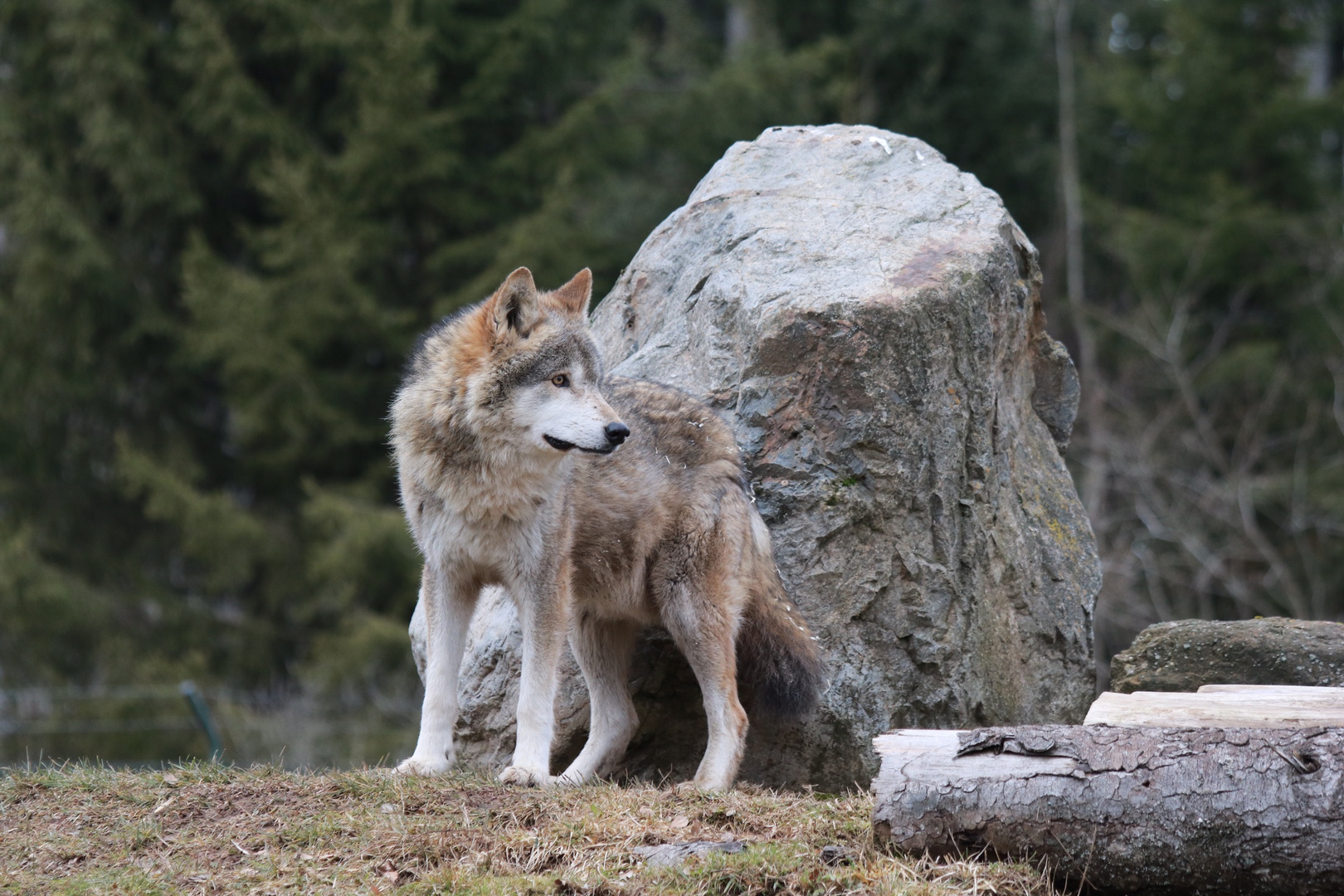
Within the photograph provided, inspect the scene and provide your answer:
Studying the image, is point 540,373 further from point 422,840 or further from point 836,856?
point 836,856

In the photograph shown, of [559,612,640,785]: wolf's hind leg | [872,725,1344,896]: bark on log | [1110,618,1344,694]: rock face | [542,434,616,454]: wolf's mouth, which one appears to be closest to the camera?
[872,725,1344,896]: bark on log

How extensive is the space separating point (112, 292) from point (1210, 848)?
1747 cm

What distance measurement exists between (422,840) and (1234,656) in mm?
4111

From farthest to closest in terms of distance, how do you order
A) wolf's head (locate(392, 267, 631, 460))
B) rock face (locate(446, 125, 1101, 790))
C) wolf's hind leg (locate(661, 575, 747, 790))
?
rock face (locate(446, 125, 1101, 790)) < wolf's hind leg (locate(661, 575, 747, 790)) < wolf's head (locate(392, 267, 631, 460))

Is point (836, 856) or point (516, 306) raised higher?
point (516, 306)

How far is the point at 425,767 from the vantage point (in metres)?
5.77

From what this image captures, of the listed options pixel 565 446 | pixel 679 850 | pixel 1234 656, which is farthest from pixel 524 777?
pixel 1234 656

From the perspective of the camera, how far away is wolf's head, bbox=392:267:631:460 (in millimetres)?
5793

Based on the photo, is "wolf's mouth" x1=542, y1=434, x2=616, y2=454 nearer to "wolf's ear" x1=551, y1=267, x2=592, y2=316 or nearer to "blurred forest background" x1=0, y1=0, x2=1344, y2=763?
"wolf's ear" x1=551, y1=267, x2=592, y2=316

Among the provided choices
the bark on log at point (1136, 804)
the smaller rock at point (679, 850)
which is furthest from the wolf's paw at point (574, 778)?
the bark on log at point (1136, 804)

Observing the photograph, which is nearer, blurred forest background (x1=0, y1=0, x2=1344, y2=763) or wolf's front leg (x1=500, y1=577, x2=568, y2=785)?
wolf's front leg (x1=500, y1=577, x2=568, y2=785)

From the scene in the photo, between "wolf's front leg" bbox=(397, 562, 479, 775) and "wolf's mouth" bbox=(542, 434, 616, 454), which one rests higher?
"wolf's mouth" bbox=(542, 434, 616, 454)

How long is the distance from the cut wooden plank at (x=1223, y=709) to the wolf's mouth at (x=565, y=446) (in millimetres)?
2246

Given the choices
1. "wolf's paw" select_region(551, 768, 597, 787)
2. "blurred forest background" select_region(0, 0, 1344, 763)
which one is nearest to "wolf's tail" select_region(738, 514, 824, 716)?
"wolf's paw" select_region(551, 768, 597, 787)
